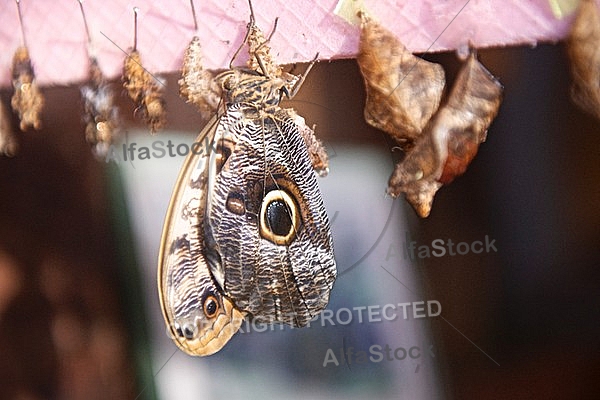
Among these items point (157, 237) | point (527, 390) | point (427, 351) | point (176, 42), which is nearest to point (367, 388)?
point (427, 351)

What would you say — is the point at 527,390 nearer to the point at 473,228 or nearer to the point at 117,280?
the point at 473,228

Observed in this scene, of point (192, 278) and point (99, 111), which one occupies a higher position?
point (99, 111)

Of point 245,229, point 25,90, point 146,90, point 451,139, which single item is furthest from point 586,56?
point 25,90

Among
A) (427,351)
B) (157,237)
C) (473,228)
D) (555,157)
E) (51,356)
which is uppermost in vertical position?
(555,157)

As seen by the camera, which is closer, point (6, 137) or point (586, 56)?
point (586, 56)

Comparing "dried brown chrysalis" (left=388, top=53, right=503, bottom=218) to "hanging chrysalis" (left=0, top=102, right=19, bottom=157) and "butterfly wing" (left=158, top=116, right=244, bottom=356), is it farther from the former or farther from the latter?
"hanging chrysalis" (left=0, top=102, right=19, bottom=157)

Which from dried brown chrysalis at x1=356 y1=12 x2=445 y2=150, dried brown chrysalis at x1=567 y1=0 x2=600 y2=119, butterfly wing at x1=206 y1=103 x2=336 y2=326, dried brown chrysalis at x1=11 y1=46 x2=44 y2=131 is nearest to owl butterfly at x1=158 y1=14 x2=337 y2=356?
butterfly wing at x1=206 y1=103 x2=336 y2=326

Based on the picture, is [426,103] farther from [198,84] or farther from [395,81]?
[198,84]
